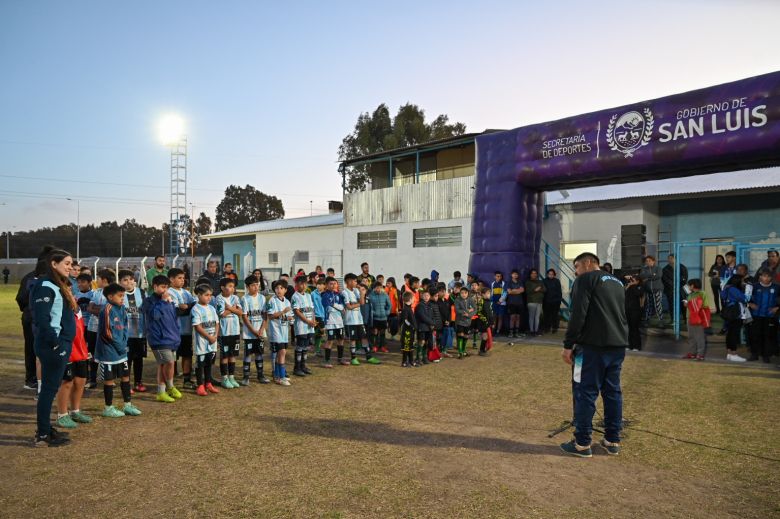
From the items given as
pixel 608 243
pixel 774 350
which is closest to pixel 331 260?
pixel 608 243

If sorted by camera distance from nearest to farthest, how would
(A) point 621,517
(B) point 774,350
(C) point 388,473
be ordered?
(A) point 621,517 < (C) point 388,473 < (B) point 774,350

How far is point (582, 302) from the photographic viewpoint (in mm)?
5082

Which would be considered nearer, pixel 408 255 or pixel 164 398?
pixel 164 398

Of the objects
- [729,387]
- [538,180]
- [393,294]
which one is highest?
[538,180]

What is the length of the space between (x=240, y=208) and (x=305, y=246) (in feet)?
165

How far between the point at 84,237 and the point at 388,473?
10083 cm

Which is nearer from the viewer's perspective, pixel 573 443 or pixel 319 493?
pixel 319 493

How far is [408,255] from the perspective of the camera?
22.0 metres

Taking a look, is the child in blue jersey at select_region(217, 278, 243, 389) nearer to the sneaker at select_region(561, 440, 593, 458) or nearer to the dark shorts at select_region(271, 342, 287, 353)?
the dark shorts at select_region(271, 342, 287, 353)

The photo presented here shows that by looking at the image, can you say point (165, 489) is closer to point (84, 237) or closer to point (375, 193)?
point (375, 193)

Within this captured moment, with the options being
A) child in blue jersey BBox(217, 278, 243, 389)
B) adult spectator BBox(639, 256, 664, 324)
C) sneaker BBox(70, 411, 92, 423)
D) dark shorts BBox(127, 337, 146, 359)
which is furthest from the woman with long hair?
sneaker BBox(70, 411, 92, 423)

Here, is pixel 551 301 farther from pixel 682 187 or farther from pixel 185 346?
pixel 185 346

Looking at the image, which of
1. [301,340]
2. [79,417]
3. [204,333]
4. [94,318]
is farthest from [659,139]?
[79,417]

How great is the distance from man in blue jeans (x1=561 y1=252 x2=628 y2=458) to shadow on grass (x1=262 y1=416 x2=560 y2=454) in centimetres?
45
